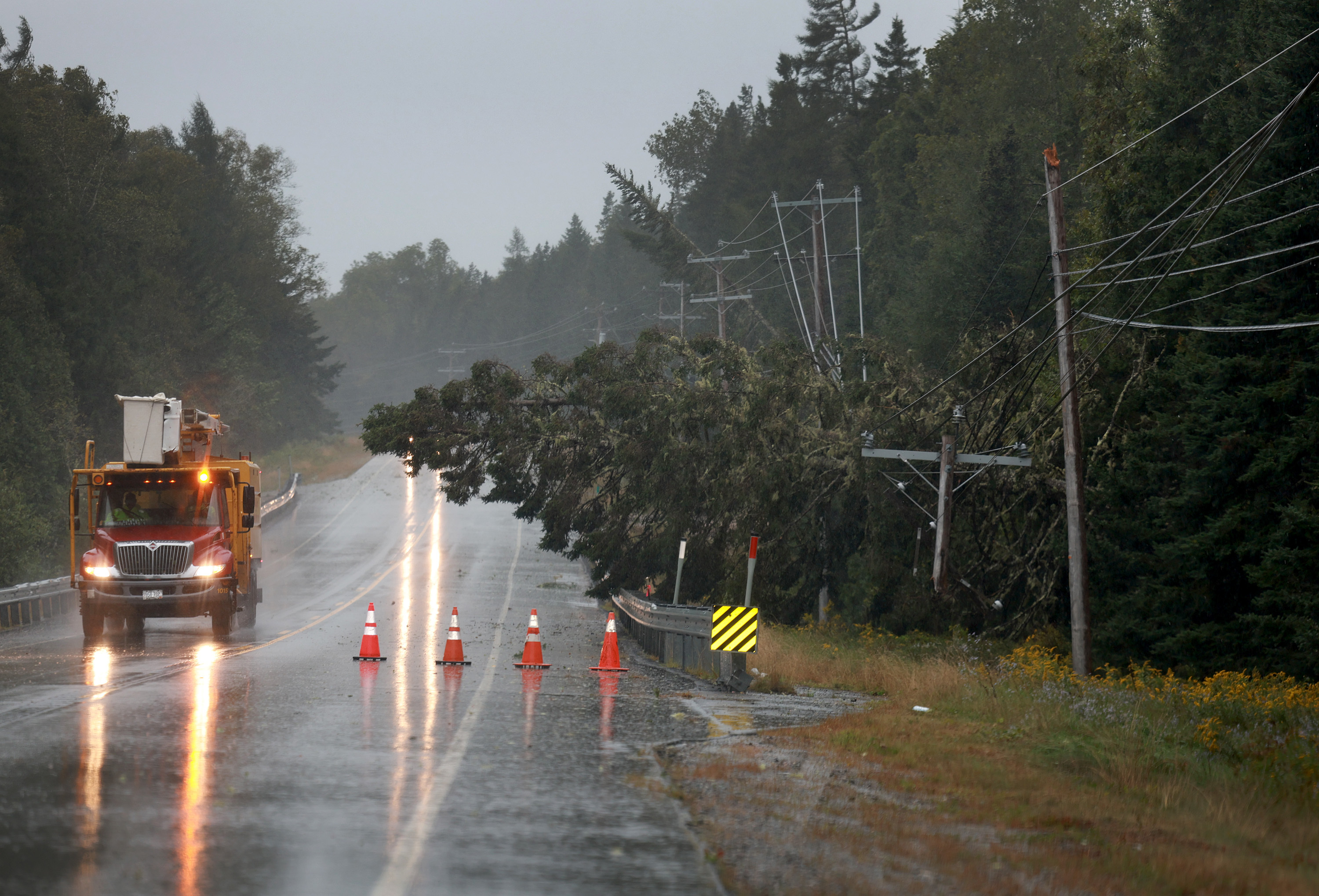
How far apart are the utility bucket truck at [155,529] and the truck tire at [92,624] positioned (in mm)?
17

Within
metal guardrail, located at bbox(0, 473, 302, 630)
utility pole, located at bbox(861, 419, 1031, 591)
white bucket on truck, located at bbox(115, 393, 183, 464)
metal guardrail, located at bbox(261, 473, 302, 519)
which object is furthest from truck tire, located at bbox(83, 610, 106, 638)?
metal guardrail, located at bbox(261, 473, 302, 519)

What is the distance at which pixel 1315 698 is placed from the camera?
18.4 metres

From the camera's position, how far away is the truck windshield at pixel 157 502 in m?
23.9

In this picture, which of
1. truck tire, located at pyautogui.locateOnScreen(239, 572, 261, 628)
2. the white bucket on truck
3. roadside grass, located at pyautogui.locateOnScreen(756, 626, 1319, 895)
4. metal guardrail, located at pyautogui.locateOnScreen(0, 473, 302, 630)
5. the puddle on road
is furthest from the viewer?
metal guardrail, located at pyautogui.locateOnScreen(0, 473, 302, 630)

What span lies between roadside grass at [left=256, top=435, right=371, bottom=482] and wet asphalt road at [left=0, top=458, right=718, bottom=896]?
6282cm

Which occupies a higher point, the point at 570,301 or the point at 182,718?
the point at 570,301

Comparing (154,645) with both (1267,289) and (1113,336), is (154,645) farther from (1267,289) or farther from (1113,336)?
(1267,289)

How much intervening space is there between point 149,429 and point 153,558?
263 centimetres

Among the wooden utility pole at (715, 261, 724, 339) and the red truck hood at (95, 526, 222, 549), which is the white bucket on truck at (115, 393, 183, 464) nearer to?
the red truck hood at (95, 526, 222, 549)

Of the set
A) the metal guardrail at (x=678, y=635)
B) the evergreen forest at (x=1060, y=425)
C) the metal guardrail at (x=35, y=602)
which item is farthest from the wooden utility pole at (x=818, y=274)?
the metal guardrail at (x=35, y=602)

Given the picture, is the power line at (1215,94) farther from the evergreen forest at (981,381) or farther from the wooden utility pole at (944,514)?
the wooden utility pole at (944,514)

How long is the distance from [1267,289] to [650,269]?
133314mm

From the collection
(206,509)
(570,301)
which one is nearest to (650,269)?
(570,301)

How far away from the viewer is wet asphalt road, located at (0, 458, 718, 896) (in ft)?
22.8
